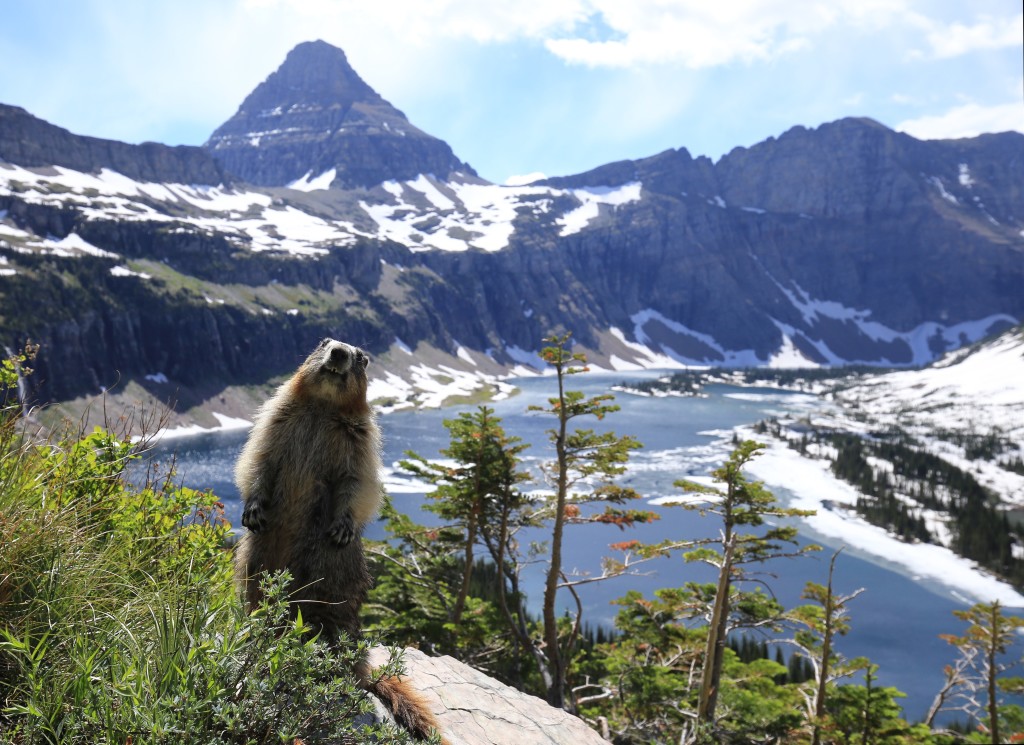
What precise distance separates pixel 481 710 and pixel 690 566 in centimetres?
5612

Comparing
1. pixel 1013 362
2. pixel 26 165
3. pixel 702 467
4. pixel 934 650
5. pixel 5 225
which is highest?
pixel 26 165

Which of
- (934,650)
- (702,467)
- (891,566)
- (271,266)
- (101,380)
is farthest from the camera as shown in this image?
(271,266)

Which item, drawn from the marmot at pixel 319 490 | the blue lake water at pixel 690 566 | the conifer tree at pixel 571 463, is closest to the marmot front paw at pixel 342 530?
the marmot at pixel 319 490

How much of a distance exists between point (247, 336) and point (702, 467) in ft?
409

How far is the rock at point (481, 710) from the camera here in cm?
493

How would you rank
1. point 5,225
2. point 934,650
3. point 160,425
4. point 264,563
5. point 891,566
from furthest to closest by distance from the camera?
point 5,225 → point 891,566 → point 934,650 → point 160,425 → point 264,563

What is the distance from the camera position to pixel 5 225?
140875mm

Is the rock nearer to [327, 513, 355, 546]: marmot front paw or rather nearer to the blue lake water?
[327, 513, 355, 546]: marmot front paw

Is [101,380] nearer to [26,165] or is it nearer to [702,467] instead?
[26,165]

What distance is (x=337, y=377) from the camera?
16.4 ft

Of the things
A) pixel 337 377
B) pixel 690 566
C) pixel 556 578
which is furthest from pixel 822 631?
pixel 690 566

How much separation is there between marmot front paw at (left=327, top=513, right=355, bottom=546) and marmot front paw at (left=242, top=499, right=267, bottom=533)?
1.77 feet

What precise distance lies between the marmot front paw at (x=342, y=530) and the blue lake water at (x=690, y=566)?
15.3 feet

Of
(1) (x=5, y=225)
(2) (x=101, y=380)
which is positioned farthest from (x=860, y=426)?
(1) (x=5, y=225)
